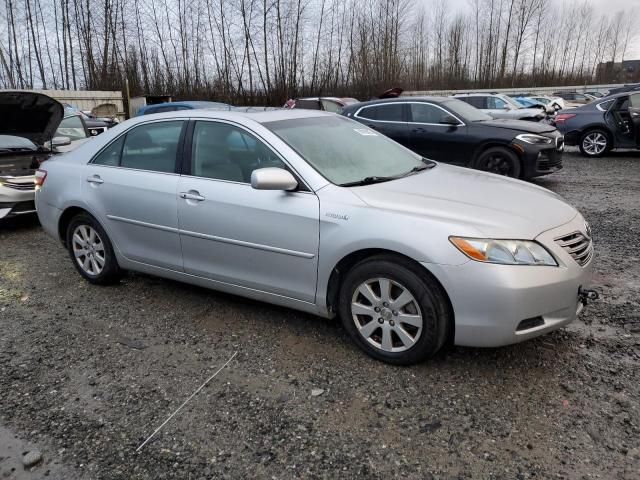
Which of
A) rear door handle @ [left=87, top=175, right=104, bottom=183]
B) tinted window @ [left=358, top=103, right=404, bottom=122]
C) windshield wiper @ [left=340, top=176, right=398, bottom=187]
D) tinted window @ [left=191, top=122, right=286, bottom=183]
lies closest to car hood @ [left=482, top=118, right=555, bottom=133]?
tinted window @ [left=358, top=103, right=404, bottom=122]

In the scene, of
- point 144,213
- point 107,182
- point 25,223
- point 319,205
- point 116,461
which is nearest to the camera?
point 116,461

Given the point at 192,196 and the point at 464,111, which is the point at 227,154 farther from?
the point at 464,111

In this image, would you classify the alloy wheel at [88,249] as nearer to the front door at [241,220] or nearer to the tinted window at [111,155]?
the tinted window at [111,155]

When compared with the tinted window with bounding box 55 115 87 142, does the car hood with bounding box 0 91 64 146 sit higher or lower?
higher

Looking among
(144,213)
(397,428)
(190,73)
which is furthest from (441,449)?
(190,73)

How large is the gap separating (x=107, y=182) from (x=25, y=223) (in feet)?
13.3

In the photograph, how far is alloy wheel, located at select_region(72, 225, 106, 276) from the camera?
181 inches

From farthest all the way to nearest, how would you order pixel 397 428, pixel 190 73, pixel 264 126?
pixel 190 73, pixel 264 126, pixel 397 428

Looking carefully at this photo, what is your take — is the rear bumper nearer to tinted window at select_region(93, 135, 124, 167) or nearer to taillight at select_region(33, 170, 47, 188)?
taillight at select_region(33, 170, 47, 188)

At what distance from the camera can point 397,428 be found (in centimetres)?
263

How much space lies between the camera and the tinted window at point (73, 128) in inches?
421

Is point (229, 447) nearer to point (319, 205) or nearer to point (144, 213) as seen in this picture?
point (319, 205)

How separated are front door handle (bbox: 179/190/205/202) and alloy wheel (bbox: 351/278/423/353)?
4.48 ft

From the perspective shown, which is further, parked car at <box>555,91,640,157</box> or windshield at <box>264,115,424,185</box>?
parked car at <box>555,91,640,157</box>
